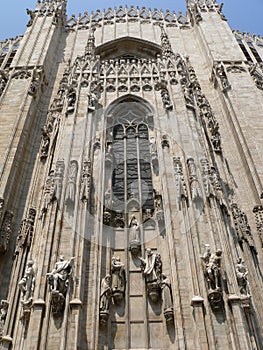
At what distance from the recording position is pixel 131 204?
434 inches

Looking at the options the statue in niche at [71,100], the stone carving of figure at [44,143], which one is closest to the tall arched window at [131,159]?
the statue in niche at [71,100]

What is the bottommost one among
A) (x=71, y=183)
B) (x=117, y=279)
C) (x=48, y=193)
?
(x=117, y=279)

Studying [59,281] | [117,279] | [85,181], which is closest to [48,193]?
[85,181]

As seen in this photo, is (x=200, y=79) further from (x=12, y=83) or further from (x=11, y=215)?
(x=11, y=215)

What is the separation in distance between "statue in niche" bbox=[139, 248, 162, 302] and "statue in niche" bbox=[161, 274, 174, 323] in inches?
4.9

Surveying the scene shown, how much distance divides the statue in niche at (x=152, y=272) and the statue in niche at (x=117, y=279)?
552mm

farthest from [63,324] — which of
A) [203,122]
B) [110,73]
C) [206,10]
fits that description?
[206,10]

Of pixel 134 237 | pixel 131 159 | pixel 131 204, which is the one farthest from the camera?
pixel 131 159

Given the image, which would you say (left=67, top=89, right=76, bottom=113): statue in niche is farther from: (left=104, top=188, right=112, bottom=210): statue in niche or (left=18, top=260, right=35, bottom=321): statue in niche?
(left=18, top=260, right=35, bottom=321): statue in niche

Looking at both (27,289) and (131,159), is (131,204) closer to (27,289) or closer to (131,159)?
(131,159)

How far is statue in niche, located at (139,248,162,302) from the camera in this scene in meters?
8.96

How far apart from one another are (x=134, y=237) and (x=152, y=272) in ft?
3.98

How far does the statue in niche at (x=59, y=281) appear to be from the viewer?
8.03m

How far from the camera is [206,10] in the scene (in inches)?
854
